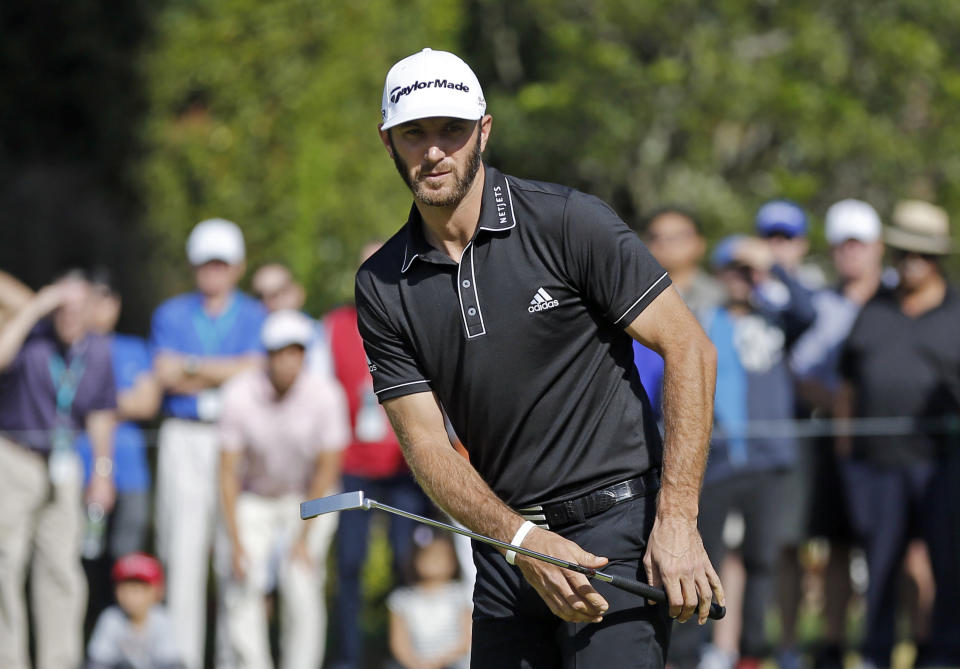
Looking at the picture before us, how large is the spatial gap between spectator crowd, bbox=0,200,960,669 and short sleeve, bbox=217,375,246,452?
1 centimetres

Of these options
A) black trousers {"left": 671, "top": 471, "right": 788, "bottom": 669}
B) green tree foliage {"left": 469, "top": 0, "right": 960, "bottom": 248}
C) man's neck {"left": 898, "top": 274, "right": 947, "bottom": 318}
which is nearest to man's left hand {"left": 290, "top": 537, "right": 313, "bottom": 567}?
black trousers {"left": 671, "top": 471, "right": 788, "bottom": 669}

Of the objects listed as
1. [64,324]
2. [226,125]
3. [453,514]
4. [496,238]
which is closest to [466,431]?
[453,514]

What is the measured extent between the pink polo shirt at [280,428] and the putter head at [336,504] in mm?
4101

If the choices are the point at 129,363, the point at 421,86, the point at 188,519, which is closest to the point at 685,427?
the point at 421,86

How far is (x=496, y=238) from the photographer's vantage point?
398 cm

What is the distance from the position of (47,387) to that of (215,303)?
3.64ft

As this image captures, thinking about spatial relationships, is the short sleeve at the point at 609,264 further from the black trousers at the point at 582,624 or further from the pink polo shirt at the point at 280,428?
the pink polo shirt at the point at 280,428

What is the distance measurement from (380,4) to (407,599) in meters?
7.27

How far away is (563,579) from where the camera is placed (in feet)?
12.2

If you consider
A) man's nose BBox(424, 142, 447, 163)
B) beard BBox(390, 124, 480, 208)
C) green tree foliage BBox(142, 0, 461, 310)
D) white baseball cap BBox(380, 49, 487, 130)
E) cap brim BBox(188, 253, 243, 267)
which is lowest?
beard BBox(390, 124, 480, 208)

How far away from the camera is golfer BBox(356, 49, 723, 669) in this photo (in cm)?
379

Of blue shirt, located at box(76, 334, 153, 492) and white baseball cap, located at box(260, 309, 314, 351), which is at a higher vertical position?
white baseball cap, located at box(260, 309, 314, 351)

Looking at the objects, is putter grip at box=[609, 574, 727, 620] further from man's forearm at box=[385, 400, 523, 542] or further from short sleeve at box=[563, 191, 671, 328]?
short sleeve at box=[563, 191, 671, 328]

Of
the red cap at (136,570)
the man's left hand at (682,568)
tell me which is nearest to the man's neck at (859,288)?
the red cap at (136,570)
